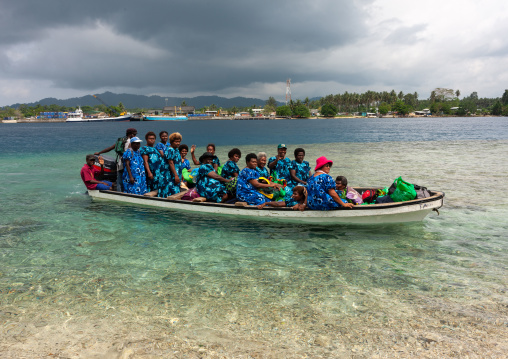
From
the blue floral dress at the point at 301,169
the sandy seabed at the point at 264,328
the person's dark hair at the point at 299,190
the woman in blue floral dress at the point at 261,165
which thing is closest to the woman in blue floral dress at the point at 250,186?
the woman in blue floral dress at the point at 261,165

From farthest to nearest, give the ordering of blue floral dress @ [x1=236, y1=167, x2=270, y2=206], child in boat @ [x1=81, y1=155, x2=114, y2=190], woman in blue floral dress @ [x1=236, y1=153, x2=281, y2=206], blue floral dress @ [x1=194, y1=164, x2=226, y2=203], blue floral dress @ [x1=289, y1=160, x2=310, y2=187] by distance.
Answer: child in boat @ [x1=81, y1=155, x2=114, y2=190] < blue floral dress @ [x1=289, y1=160, x2=310, y2=187] < blue floral dress @ [x1=194, y1=164, x2=226, y2=203] < blue floral dress @ [x1=236, y1=167, x2=270, y2=206] < woman in blue floral dress @ [x1=236, y1=153, x2=281, y2=206]

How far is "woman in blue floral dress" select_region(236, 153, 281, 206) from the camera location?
8.39 metres

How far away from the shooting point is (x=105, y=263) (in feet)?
22.0

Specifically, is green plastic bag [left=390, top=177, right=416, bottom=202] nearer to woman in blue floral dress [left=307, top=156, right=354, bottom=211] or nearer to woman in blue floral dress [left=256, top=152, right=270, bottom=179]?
woman in blue floral dress [left=307, top=156, right=354, bottom=211]

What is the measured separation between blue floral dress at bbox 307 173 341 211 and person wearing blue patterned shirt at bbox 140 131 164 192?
195 inches

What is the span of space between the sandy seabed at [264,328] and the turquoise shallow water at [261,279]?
2 centimetres

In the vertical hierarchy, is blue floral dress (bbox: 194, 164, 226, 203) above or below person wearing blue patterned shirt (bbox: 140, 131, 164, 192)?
below

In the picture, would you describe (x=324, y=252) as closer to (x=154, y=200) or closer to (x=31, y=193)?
(x=154, y=200)

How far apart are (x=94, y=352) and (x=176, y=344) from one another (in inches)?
38.2

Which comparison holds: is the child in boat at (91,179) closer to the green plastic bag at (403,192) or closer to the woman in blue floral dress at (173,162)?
the woman in blue floral dress at (173,162)

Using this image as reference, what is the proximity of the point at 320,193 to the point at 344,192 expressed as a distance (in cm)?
66

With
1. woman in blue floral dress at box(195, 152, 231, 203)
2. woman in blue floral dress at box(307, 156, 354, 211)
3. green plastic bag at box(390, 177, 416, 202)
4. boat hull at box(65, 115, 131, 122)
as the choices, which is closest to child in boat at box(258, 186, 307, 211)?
woman in blue floral dress at box(307, 156, 354, 211)

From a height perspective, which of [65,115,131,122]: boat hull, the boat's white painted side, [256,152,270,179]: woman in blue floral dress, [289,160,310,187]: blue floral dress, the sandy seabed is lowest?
the sandy seabed

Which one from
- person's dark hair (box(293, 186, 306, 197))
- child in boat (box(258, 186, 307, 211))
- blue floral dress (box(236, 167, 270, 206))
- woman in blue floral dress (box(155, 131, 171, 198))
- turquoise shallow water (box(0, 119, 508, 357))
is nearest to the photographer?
turquoise shallow water (box(0, 119, 508, 357))
